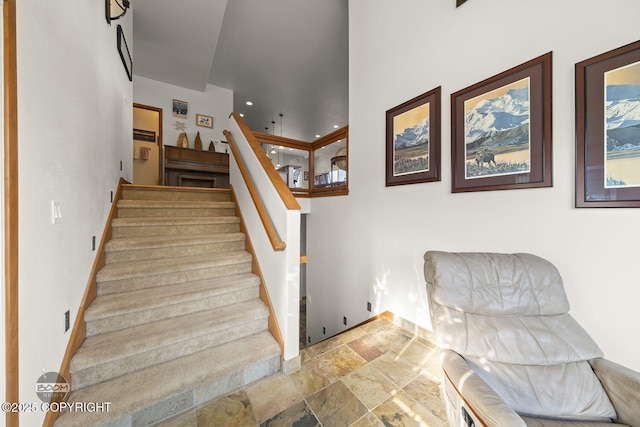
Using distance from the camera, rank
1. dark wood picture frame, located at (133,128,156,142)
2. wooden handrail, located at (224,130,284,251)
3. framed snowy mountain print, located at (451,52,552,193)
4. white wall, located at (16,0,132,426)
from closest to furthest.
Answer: white wall, located at (16,0,132,426) → framed snowy mountain print, located at (451,52,552,193) → wooden handrail, located at (224,130,284,251) → dark wood picture frame, located at (133,128,156,142)

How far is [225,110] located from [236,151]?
2.98 m

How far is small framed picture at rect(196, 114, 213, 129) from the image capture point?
17.3 ft

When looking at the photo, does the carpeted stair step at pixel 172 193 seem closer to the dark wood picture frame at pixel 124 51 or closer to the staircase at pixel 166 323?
the staircase at pixel 166 323

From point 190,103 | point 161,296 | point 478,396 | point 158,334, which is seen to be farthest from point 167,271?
point 190,103

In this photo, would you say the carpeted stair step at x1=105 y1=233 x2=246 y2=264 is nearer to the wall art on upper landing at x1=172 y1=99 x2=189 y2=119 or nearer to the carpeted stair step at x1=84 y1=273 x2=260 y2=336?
the carpeted stair step at x1=84 y1=273 x2=260 y2=336

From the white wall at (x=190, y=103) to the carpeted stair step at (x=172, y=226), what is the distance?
10.6 ft

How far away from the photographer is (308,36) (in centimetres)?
389

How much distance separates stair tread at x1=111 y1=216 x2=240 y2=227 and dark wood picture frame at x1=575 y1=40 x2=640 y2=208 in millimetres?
3088

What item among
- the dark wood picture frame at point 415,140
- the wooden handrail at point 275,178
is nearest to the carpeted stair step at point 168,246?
the wooden handrail at point 275,178

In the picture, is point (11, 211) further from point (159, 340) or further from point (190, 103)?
point (190, 103)

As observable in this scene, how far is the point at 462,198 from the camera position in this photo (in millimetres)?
2035

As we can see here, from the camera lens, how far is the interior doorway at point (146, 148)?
5.12 meters

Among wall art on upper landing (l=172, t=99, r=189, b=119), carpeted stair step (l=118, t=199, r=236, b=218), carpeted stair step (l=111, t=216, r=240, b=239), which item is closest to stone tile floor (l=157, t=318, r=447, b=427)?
carpeted stair step (l=111, t=216, r=240, b=239)

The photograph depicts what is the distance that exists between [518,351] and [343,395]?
109 cm
